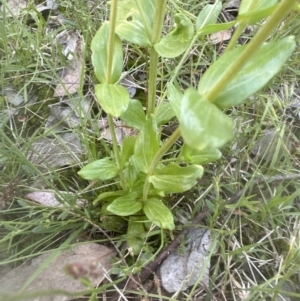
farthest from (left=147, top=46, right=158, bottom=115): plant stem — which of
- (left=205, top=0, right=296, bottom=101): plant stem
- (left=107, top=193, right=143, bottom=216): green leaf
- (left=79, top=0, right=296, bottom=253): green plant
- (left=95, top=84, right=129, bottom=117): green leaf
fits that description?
(left=205, top=0, right=296, bottom=101): plant stem

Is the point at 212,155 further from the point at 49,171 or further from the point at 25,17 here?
the point at 25,17

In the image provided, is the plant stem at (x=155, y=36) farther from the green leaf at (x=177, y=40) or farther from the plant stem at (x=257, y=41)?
the plant stem at (x=257, y=41)

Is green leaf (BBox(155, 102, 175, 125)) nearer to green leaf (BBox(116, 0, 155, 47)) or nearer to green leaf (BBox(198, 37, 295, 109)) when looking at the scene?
green leaf (BBox(116, 0, 155, 47))

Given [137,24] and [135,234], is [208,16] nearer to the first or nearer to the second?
[137,24]

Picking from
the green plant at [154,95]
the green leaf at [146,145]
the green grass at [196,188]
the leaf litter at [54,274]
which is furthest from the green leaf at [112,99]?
the leaf litter at [54,274]

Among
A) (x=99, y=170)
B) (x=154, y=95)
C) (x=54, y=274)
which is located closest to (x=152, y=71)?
(x=154, y=95)

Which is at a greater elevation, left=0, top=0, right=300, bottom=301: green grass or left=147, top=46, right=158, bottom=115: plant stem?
left=147, top=46, right=158, bottom=115: plant stem

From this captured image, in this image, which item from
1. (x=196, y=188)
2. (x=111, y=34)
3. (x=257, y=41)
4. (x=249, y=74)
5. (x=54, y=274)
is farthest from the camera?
(x=196, y=188)
